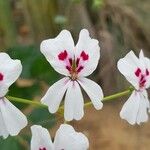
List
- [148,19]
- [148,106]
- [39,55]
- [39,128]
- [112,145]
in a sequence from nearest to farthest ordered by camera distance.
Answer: [39,128], [148,106], [39,55], [112,145], [148,19]

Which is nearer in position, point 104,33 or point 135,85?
point 135,85

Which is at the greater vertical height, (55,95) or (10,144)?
(55,95)

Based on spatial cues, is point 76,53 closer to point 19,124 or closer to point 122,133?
point 19,124

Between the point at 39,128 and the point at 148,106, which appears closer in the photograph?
the point at 39,128

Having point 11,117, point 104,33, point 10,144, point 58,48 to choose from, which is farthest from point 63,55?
point 104,33

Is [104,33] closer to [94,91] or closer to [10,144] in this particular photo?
[10,144]

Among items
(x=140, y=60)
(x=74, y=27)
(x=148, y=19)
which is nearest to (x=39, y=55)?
(x=140, y=60)
